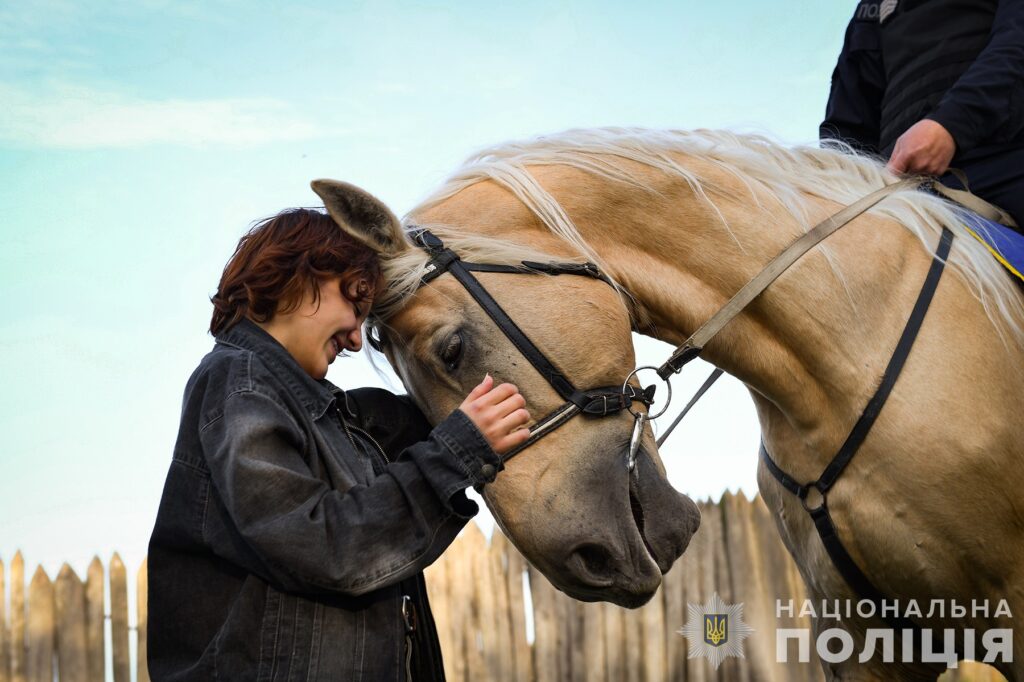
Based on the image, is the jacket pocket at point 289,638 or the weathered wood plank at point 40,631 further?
the weathered wood plank at point 40,631

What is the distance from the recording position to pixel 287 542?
1963 mm

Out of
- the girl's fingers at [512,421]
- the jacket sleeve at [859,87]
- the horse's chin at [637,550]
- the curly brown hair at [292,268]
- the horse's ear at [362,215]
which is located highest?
the jacket sleeve at [859,87]

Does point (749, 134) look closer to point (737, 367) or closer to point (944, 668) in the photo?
point (737, 367)

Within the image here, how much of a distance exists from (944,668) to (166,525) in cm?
256

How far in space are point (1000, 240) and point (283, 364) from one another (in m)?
2.17

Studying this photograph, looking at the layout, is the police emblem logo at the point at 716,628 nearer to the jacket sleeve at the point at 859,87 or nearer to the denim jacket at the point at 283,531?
the jacket sleeve at the point at 859,87

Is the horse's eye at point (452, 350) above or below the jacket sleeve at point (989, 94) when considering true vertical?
below

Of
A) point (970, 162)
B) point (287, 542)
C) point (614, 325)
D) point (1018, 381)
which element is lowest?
point (287, 542)

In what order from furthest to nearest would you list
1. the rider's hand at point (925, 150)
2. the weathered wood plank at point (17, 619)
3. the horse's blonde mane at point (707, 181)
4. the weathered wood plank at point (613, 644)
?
the weathered wood plank at point (613, 644) < the weathered wood plank at point (17, 619) < the rider's hand at point (925, 150) < the horse's blonde mane at point (707, 181)

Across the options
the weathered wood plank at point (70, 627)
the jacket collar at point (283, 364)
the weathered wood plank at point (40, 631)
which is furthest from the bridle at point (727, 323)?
the weathered wood plank at point (40, 631)

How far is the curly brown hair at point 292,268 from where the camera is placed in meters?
2.28

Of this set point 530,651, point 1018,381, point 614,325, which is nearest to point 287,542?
point 614,325

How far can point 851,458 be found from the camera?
2.68m

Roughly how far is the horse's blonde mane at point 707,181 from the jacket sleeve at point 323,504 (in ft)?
1.49
